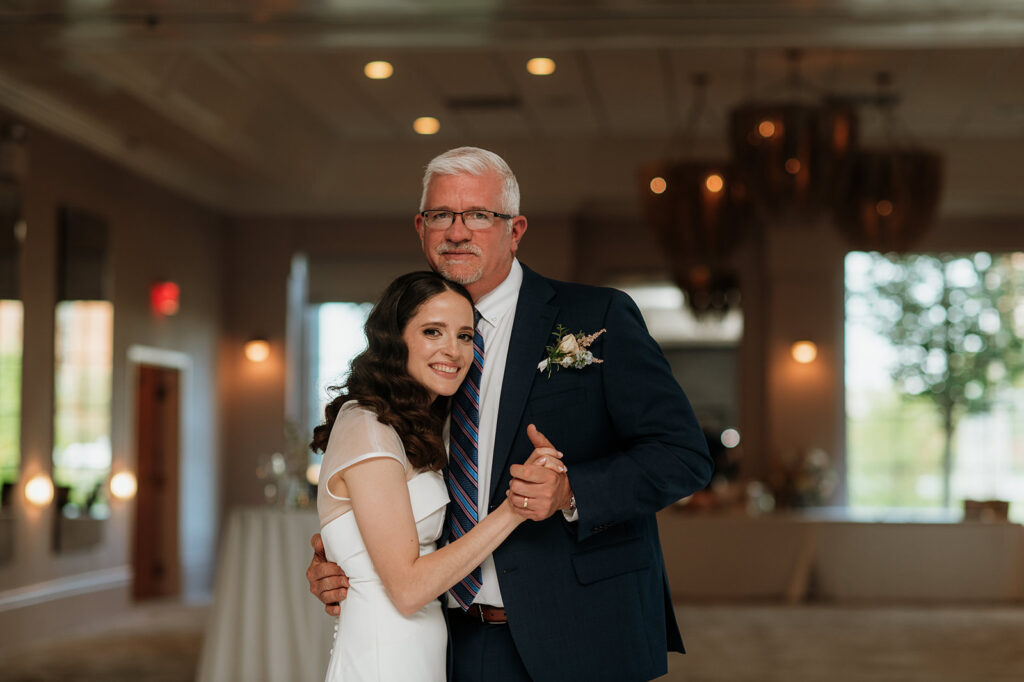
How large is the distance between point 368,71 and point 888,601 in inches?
246

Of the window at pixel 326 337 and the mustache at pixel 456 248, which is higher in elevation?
the window at pixel 326 337

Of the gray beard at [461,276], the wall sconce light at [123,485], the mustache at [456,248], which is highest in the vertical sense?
the mustache at [456,248]

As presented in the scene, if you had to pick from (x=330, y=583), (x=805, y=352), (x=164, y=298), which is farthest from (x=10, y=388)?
(x=805, y=352)

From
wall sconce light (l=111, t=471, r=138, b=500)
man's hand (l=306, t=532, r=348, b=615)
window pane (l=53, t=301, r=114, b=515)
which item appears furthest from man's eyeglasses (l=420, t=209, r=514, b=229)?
wall sconce light (l=111, t=471, r=138, b=500)

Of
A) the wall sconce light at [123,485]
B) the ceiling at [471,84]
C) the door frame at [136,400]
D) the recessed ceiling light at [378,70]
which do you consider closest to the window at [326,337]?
the ceiling at [471,84]

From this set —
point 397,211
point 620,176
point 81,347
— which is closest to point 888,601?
Answer: point 620,176

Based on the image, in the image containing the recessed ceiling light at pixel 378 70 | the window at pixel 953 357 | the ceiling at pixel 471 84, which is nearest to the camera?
the ceiling at pixel 471 84

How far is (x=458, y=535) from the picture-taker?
7.52 ft

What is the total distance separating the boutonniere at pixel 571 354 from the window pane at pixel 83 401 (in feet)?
24.3

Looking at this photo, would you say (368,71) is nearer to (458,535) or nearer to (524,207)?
(524,207)

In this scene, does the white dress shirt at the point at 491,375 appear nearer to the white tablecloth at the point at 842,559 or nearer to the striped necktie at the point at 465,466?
the striped necktie at the point at 465,466

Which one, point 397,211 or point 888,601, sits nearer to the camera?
point 888,601

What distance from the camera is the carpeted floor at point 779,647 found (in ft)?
23.1

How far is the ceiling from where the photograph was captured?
670 cm
